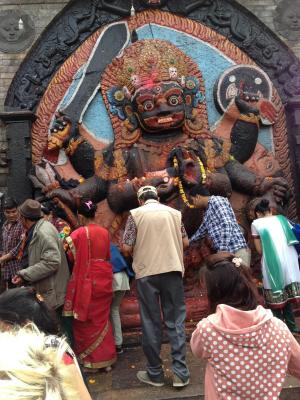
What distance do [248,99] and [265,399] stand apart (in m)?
5.26

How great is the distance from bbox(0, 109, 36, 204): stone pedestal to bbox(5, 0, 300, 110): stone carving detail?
258mm

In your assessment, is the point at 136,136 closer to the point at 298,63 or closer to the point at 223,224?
the point at 223,224

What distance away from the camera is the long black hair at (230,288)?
2014mm

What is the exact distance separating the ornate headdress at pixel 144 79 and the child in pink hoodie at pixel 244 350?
447 centimetres

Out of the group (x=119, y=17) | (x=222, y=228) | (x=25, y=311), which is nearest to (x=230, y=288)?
(x=25, y=311)

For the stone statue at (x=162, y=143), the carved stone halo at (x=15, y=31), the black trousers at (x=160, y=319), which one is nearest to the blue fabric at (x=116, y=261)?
the black trousers at (x=160, y=319)

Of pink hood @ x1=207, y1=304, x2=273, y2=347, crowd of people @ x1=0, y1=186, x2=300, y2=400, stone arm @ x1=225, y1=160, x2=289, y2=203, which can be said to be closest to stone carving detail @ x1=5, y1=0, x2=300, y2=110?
stone arm @ x1=225, y1=160, x2=289, y2=203

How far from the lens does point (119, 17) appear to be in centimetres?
682

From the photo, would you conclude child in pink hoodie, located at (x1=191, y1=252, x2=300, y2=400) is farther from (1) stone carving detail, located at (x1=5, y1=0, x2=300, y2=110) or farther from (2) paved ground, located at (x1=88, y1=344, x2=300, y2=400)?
(1) stone carving detail, located at (x1=5, y1=0, x2=300, y2=110)

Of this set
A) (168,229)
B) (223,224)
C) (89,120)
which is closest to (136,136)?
Answer: (89,120)

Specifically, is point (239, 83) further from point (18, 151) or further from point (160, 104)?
point (18, 151)

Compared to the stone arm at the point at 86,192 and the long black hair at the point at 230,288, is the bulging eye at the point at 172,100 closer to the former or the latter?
the stone arm at the point at 86,192

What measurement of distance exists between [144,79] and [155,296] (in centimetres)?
339

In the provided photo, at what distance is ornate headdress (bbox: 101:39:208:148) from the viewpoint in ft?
19.9
